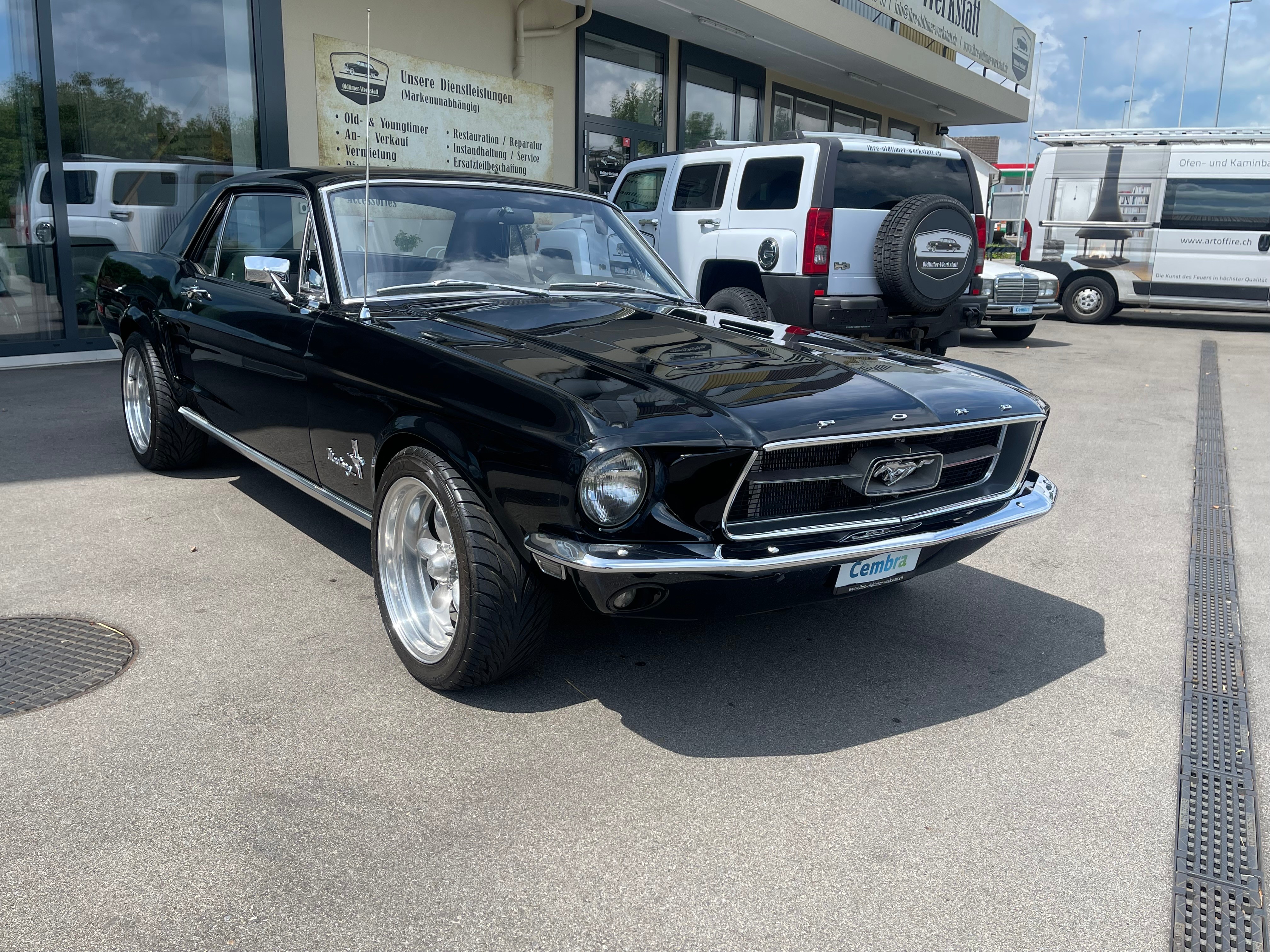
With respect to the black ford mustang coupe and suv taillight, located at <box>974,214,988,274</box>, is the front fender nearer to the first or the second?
the black ford mustang coupe

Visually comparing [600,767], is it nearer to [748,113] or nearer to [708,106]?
[708,106]

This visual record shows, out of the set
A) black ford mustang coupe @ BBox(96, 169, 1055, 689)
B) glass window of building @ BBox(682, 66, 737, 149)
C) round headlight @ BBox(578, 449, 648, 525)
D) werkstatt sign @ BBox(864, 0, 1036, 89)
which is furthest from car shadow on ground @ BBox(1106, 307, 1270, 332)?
round headlight @ BBox(578, 449, 648, 525)

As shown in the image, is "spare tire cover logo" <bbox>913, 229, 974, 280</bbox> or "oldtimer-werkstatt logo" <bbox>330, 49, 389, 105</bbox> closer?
"spare tire cover logo" <bbox>913, 229, 974, 280</bbox>

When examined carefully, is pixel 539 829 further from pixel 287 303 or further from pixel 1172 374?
pixel 1172 374

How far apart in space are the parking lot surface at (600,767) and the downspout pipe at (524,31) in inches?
356

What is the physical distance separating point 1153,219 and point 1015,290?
14.7 ft

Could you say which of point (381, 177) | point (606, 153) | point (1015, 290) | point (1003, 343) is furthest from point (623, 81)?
point (381, 177)

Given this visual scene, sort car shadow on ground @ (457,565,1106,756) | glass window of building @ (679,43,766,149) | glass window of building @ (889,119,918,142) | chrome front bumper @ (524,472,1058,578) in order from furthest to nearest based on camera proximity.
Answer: glass window of building @ (889,119,918,142), glass window of building @ (679,43,766,149), car shadow on ground @ (457,565,1106,756), chrome front bumper @ (524,472,1058,578)

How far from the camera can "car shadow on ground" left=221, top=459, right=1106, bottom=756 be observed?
3.06 meters

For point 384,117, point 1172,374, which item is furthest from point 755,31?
point 1172,374

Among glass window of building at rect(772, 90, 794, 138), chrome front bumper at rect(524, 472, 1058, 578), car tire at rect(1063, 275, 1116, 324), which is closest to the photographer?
chrome front bumper at rect(524, 472, 1058, 578)

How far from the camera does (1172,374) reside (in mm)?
10969

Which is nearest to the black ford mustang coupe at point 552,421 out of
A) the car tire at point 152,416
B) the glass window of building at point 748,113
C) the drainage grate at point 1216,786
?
the car tire at point 152,416

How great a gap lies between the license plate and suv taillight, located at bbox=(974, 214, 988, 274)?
636cm
